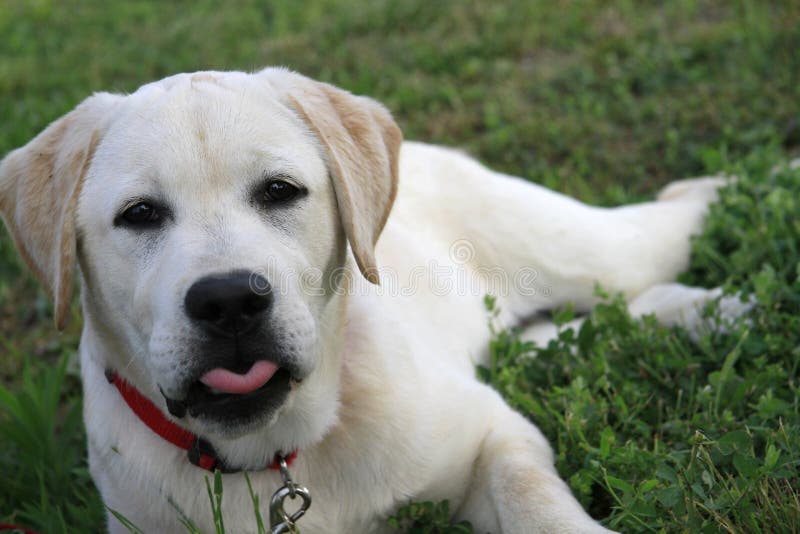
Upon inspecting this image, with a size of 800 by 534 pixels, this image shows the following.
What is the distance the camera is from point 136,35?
27.9 ft

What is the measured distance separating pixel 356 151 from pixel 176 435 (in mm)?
1035

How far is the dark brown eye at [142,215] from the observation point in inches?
99.7

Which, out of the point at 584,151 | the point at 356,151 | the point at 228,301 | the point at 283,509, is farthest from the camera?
the point at 584,151

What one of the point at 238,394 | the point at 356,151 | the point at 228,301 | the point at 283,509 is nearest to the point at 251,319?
the point at 228,301

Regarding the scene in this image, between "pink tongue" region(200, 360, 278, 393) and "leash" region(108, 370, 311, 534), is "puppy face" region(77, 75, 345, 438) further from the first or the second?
"leash" region(108, 370, 311, 534)

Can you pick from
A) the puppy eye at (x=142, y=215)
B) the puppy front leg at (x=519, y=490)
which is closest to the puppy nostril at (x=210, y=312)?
the puppy eye at (x=142, y=215)

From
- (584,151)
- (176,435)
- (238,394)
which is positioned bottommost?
(584,151)

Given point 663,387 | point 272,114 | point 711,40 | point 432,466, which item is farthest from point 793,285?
point 711,40

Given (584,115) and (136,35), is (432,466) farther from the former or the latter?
(136,35)

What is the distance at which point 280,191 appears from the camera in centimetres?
261

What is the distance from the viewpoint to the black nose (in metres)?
2.25

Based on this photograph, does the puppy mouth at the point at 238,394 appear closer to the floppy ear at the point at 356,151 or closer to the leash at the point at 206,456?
the leash at the point at 206,456

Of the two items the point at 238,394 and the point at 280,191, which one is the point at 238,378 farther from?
the point at 280,191

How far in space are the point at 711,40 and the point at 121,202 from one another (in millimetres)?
4984
